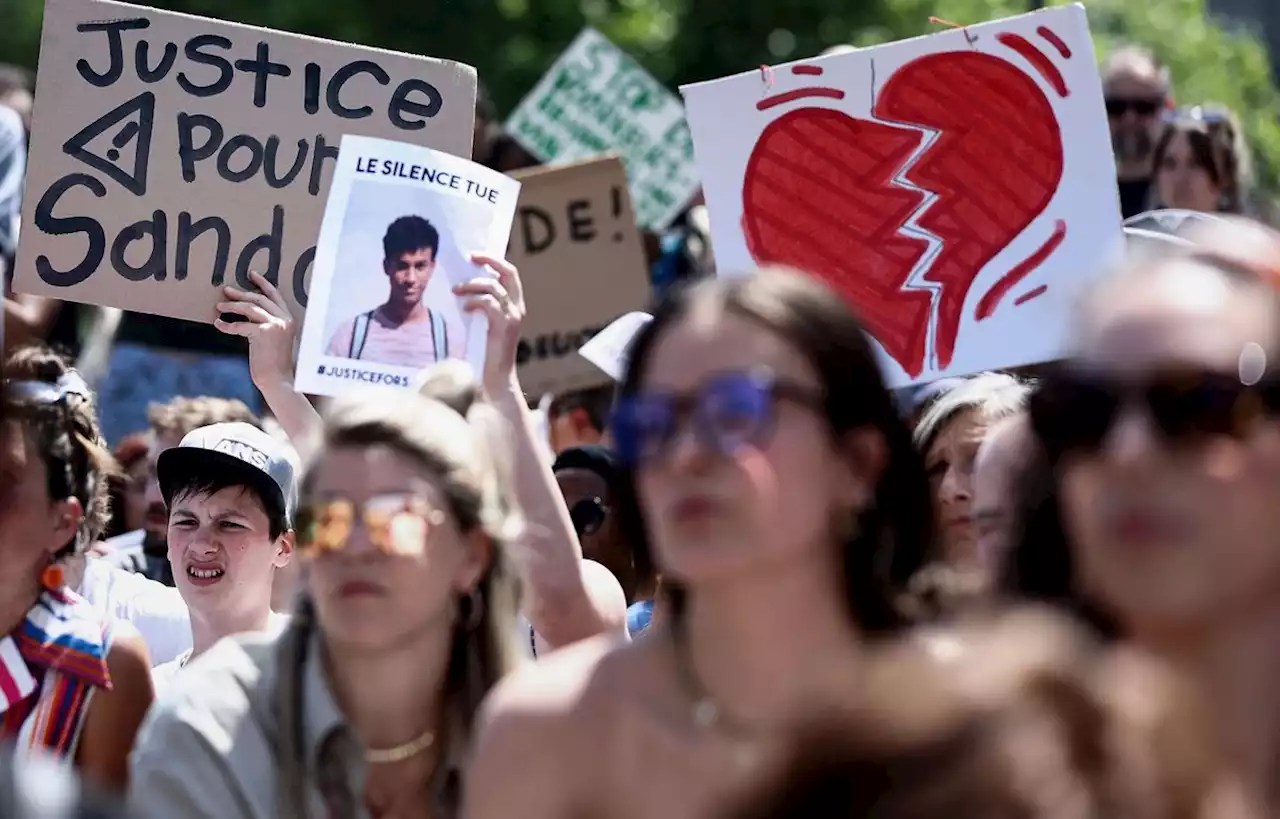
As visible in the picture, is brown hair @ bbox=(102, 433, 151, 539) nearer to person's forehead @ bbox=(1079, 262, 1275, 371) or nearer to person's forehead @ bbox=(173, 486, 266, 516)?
person's forehead @ bbox=(173, 486, 266, 516)

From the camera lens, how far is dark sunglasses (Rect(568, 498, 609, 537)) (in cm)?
528

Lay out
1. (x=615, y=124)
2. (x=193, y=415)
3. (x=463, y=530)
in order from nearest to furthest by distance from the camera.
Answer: (x=463, y=530), (x=193, y=415), (x=615, y=124)

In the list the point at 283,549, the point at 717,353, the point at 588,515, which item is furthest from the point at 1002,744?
the point at 588,515

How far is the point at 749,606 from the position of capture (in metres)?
2.74

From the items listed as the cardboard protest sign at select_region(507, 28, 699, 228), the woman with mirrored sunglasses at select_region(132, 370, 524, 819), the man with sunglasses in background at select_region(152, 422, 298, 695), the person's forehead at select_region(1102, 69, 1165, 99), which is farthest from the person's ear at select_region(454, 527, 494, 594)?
the cardboard protest sign at select_region(507, 28, 699, 228)

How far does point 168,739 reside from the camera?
3.08 metres

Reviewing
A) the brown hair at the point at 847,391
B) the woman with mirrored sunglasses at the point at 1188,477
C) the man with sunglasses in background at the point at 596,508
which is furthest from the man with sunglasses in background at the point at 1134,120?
the woman with mirrored sunglasses at the point at 1188,477

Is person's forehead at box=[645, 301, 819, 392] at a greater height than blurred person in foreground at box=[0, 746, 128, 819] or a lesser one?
greater

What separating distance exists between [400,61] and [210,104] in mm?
442

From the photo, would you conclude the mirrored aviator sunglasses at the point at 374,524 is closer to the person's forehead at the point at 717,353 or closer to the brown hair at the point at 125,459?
the person's forehead at the point at 717,353

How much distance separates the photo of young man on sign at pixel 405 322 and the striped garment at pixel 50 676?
3.44 ft

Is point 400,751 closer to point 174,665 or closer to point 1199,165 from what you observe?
point 174,665

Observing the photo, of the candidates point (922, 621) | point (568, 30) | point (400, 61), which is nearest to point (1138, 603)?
point (922, 621)

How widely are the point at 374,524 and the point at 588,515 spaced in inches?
89.1
